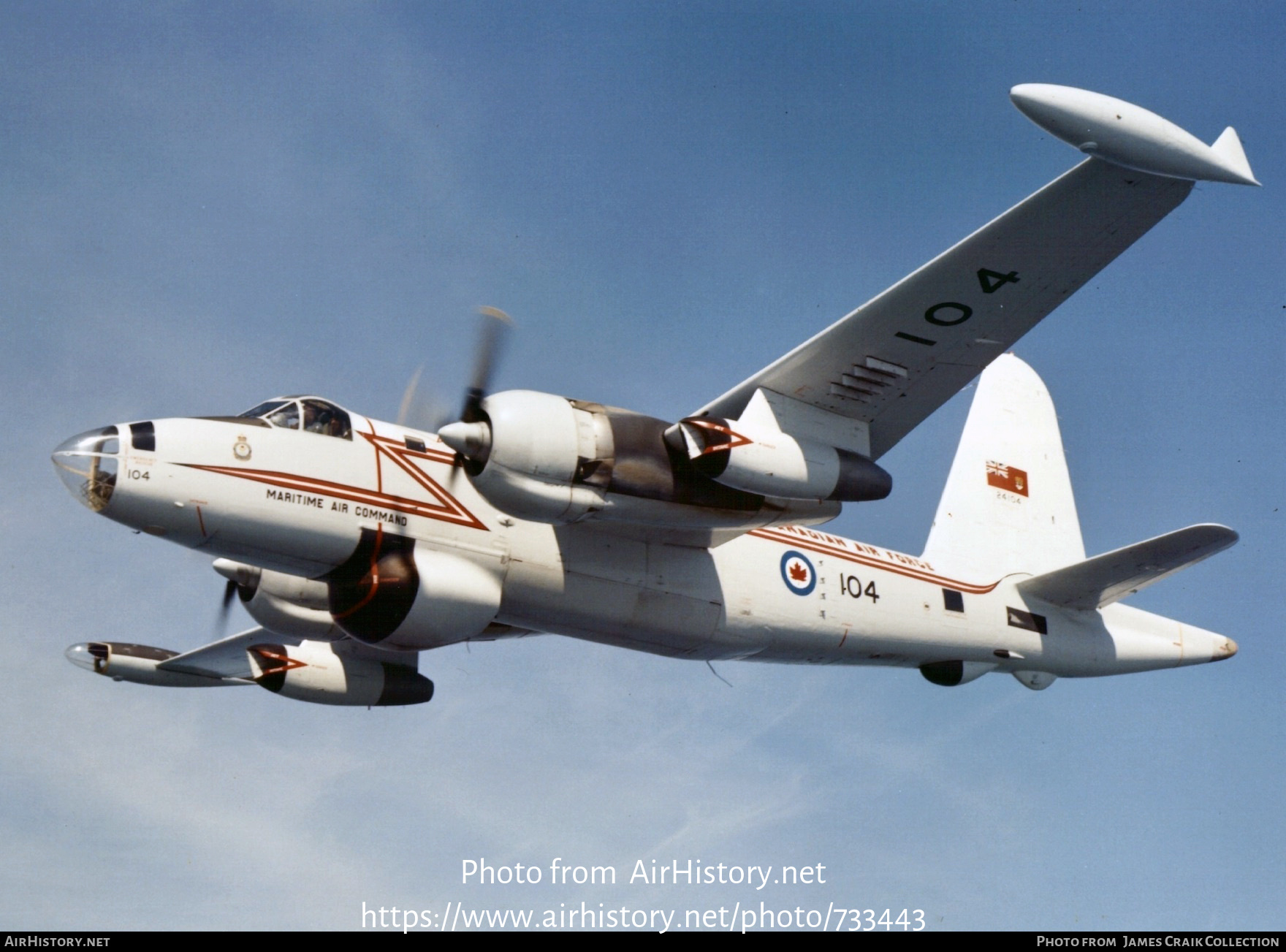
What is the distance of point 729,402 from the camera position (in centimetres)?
1559

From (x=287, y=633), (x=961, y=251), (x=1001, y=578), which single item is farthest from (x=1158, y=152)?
(x=287, y=633)

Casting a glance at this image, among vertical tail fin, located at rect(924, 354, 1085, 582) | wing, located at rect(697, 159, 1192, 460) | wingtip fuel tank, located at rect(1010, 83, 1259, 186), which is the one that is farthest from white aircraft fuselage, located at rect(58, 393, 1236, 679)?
wingtip fuel tank, located at rect(1010, 83, 1259, 186)

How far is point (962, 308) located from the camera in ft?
48.9

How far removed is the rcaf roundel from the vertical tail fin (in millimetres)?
3028

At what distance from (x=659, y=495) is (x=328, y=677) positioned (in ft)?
22.1

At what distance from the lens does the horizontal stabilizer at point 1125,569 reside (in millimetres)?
16688

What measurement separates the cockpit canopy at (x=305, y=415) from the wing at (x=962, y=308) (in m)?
4.35

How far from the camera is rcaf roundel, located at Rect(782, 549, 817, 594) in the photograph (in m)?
16.8

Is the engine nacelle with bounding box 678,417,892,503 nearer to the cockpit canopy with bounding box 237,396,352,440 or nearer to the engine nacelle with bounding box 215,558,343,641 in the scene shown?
the cockpit canopy with bounding box 237,396,352,440

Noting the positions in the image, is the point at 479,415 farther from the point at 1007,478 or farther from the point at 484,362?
the point at 1007,478

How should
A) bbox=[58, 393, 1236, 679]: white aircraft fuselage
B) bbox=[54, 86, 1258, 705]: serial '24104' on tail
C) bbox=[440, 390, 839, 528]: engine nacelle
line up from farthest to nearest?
bbox=[58, 393, 1236, 679]: white aircraft fuselage → bbox=[54, 86, 1258, 705]: serial '24104' on tail → bbox=[440, 390, 839, 528]: engine nacelle

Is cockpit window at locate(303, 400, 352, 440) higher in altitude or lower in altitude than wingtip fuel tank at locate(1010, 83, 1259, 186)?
lower

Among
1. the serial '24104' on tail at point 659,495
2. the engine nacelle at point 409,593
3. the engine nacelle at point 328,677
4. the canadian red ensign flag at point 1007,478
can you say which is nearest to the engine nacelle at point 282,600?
the serial '24104' on tail at point 659,495

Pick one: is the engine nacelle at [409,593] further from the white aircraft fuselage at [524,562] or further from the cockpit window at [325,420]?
the cockpit window at [325,420]
